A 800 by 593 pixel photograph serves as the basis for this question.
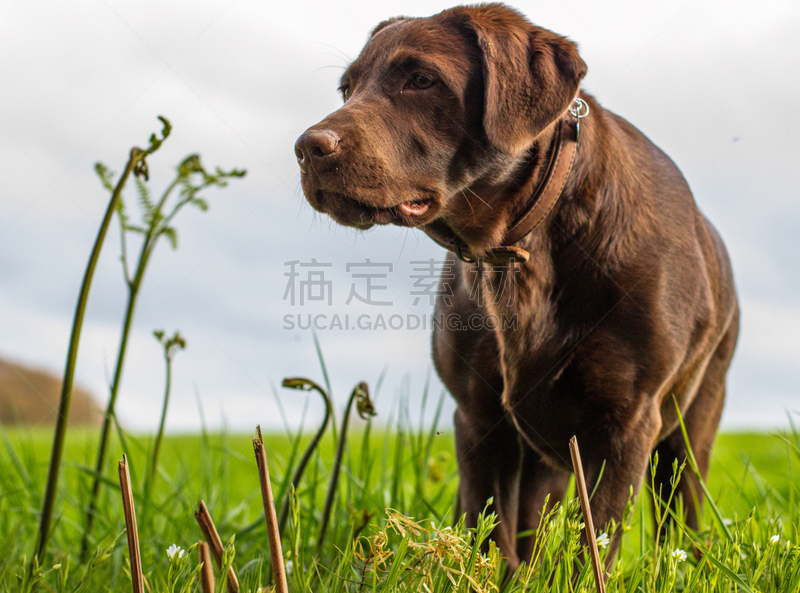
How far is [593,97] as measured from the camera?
2373 millimetres

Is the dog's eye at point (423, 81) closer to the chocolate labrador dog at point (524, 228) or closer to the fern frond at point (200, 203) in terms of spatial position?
the chocolate labrador dog at point (524, 228)

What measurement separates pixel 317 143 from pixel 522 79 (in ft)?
2.11

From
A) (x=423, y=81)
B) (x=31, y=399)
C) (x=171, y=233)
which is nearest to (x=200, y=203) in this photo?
(x=171, y=233)

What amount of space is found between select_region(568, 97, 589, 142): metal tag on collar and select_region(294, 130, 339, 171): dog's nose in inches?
29.6

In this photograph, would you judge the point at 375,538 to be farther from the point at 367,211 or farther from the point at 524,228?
the point at 524,228

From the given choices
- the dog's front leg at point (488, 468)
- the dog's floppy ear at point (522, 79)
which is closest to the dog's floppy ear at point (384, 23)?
the dog's floppy ear at point (522, 79)

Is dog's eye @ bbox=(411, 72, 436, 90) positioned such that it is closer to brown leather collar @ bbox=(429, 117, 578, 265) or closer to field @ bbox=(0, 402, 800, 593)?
brown leather collar @ bbox=(429, 117, 578, 265)

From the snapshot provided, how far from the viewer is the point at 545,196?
205cm

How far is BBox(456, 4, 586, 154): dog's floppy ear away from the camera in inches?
77.1

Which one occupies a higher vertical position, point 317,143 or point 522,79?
point 522,79

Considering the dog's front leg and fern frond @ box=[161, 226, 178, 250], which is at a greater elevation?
fern frond @ box=[161, 226, 178, 250]

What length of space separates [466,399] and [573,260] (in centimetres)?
56

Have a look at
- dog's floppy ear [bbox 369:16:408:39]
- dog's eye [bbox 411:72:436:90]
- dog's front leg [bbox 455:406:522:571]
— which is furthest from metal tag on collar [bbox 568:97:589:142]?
dog's front leg [bbox 455:406:522:571]

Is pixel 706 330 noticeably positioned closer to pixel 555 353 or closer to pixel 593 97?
pixel 555 353
